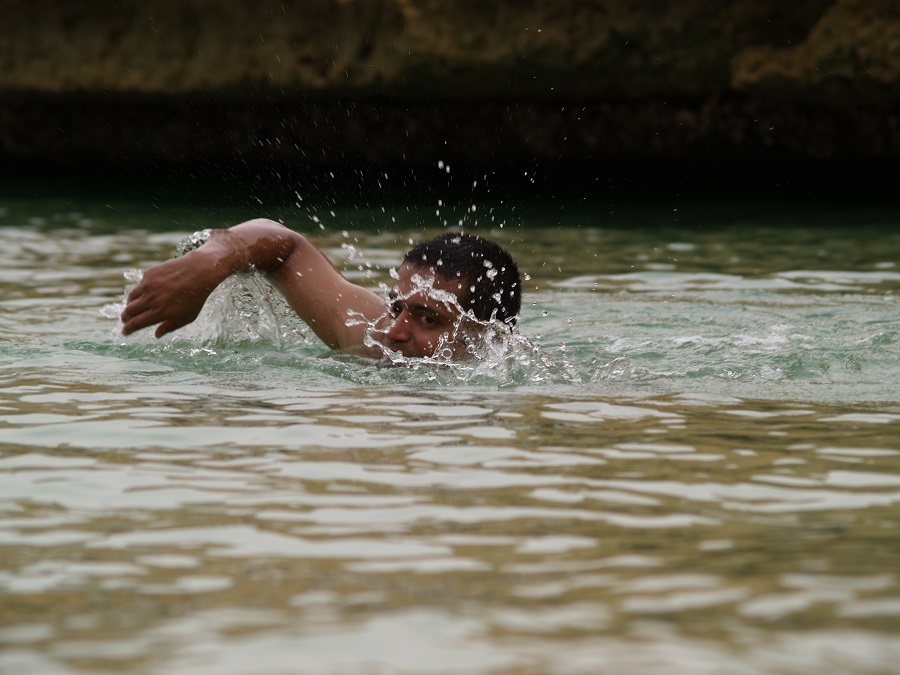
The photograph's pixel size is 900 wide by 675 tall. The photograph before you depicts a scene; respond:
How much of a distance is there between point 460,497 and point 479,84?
8.18 metres

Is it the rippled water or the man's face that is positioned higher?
the man's face

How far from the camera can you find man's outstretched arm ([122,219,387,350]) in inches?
201

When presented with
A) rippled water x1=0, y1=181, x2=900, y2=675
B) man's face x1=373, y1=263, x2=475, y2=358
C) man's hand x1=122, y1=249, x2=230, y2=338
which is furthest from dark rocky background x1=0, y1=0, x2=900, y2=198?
man's hand x1=122, y1=249, x2=230, y2=338

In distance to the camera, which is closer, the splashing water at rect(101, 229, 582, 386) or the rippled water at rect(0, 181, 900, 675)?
the rippled water at rect(0, 181, 900, 675)

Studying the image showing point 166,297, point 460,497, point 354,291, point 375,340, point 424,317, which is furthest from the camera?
point 354,291

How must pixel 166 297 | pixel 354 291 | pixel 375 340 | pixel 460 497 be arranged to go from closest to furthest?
pixel 460 497, pixel 166 297, pixel 375 340, pixel 354 291

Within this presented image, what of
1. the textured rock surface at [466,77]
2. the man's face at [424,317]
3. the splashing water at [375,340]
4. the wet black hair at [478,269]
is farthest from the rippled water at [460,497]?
the textured rock surface at [466,77]

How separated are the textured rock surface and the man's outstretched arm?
17.8 feet

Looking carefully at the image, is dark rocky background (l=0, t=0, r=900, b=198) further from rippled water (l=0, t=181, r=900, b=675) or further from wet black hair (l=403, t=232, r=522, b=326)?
wet black hair (l=403, t=232, r=522, b=326)

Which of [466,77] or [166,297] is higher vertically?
[466,77]

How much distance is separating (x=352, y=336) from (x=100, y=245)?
13.4 ft

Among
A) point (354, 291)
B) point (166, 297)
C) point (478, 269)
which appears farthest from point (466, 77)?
point (166, 297)

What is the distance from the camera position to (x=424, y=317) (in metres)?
5.59

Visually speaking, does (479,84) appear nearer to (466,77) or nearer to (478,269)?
(466,77)
